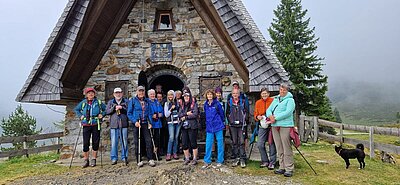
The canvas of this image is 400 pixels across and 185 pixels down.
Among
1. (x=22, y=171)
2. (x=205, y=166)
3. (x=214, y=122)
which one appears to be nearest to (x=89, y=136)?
(x=22, y=171)

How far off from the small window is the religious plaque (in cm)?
52

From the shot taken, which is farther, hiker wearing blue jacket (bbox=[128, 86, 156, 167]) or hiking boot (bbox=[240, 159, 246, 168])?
hiker wearing blue jacket (bbox=[128, 86, 156, 167])

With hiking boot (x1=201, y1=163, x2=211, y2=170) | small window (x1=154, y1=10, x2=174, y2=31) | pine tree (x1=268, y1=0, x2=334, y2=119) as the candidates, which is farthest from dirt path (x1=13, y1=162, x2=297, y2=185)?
pine tree (x1=268, y1=0, x2=334, y2=119)

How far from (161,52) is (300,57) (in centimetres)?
1299

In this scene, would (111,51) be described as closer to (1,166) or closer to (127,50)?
(127,50)

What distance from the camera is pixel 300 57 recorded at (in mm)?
18281

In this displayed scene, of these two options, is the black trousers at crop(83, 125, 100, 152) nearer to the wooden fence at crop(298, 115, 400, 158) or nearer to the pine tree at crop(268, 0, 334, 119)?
the wooden fence at crop(298, 115, 400, 158)

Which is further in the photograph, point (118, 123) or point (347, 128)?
point (347, 128)

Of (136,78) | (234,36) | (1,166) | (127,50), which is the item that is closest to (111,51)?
(127,50)

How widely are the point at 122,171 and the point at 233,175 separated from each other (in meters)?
2.25

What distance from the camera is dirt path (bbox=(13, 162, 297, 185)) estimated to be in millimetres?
4965

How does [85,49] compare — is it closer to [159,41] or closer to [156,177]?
[159,41]

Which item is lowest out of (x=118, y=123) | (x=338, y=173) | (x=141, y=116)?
(x=338, y=173)

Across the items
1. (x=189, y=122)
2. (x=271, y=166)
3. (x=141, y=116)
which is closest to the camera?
Answer: (x=271, y=166)
